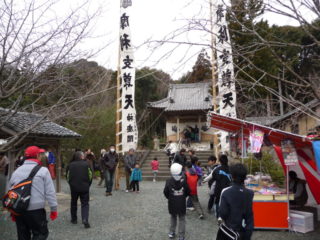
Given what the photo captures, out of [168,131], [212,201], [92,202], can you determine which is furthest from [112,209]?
[168,131]

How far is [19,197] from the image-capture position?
12.2 ft

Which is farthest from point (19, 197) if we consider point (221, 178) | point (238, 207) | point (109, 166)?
point (109, 166)

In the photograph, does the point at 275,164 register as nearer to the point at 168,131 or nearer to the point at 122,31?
the point at 122,31

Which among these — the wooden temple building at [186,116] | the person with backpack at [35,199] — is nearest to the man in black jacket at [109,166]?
the person with backpack at [35,199]

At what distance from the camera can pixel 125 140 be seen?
1208cm

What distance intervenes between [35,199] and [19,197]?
196 mm

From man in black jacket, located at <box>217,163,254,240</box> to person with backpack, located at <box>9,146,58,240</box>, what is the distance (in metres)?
2.24

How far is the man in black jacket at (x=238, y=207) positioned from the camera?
3.44 m

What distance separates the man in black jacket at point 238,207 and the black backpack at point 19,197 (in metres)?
2.45

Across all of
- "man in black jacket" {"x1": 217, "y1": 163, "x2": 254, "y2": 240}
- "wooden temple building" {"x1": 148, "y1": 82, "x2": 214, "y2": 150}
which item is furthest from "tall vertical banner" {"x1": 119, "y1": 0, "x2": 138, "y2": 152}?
"wooden temple building" {"x1": 148, "y1": 82, "x2": 214, "y2": 150}

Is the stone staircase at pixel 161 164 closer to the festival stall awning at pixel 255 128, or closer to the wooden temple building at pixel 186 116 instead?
the wooden temple building at pixel 186 116

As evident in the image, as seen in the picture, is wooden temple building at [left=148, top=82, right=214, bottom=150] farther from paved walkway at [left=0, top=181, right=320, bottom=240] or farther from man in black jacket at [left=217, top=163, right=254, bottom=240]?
man in black jacket at [left=217, top=163, right=254, bottom=240]

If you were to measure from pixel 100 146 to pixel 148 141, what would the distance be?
11.6m

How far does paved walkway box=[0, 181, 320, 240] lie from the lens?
18.2 ft
